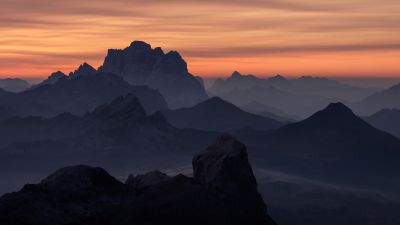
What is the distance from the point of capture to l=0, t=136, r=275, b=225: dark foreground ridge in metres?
138

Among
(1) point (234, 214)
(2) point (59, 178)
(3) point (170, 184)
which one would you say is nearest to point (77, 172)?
(2) point (59, 178)

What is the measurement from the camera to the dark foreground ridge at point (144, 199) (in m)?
138

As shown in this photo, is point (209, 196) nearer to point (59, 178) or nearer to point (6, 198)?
point (59, 178)

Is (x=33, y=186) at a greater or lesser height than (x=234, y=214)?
greater

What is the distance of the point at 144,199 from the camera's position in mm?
163000

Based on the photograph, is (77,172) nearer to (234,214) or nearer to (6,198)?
(6,198)

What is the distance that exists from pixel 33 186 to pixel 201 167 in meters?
66.5

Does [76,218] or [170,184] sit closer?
[76,218]

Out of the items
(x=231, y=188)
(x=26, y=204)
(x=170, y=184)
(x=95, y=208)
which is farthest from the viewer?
(x=231, y=188)

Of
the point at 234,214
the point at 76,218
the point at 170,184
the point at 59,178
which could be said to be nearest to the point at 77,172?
the point at 59,178

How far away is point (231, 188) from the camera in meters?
193

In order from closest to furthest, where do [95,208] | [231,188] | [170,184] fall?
[95,208], [170,184], [231,188]

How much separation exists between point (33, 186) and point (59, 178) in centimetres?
711

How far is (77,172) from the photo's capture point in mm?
151875
